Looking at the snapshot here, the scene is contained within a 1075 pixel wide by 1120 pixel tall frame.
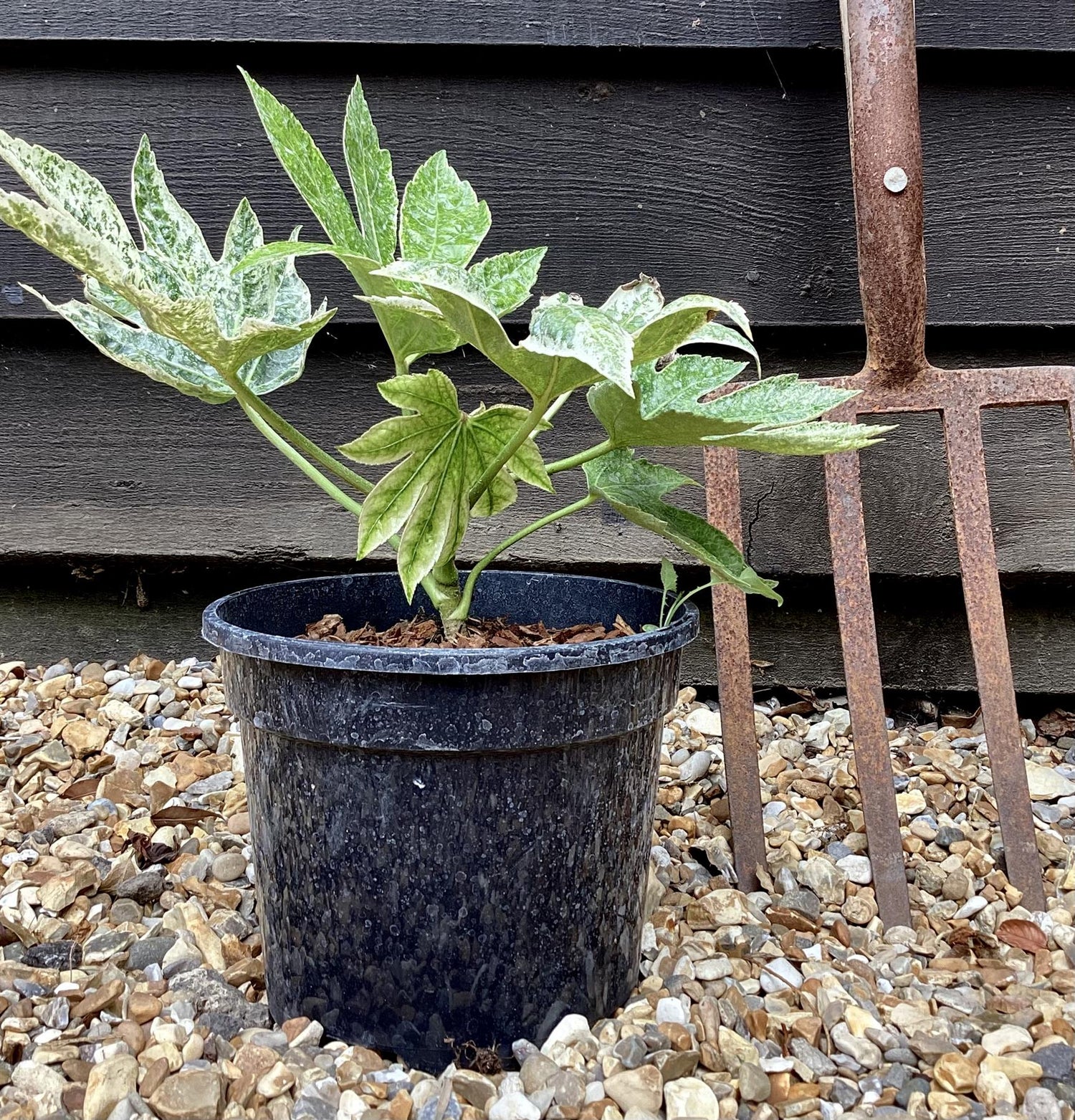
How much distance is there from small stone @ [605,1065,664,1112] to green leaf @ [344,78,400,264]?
0.71 meters

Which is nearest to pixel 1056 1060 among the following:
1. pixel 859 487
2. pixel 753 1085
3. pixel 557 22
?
pixel 753 1085

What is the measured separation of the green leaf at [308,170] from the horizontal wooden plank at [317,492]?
2.12 ft

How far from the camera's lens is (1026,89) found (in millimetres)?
1339

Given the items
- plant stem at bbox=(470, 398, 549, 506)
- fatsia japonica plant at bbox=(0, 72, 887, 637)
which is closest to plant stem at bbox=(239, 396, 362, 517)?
fatsia japonica plant at bbox=(0, 72, 887, 637)

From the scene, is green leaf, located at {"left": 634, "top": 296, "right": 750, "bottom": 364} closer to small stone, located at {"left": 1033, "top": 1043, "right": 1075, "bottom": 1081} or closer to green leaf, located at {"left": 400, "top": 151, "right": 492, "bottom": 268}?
green leaf, located at {"left": 400, "top": 151, "right": 492, "bottom": 268}

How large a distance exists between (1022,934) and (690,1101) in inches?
19.0

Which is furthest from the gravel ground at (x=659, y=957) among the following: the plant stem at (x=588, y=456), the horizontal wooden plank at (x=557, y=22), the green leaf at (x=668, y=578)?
the horizontal wooden plank at (x=557, y=22)

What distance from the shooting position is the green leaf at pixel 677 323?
2.13ft

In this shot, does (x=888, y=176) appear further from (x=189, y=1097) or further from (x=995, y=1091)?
(x=189, y=1097)

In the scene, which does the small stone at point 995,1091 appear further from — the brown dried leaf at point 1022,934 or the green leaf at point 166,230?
the green leaf at point 166,230

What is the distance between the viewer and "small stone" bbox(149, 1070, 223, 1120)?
0.73 m

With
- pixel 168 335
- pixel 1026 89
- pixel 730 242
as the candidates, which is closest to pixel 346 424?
pixel 730 242

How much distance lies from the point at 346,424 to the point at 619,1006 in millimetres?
939

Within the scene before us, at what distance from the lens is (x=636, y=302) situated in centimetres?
74
